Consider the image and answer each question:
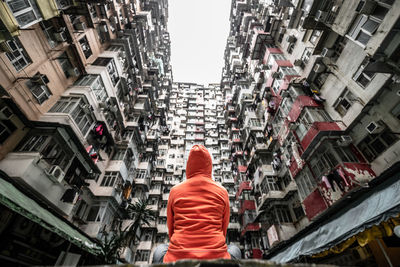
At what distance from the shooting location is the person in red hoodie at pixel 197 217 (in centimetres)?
230

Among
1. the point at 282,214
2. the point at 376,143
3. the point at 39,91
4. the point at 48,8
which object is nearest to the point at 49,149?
the point at 39,91

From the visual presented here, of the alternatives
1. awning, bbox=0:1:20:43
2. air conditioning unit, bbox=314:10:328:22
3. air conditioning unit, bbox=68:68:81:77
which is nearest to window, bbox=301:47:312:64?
air conditioning unit, bbox=314:10:328:22

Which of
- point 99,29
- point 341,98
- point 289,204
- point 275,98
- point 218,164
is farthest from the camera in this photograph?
point 218,164

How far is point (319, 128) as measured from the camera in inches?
438

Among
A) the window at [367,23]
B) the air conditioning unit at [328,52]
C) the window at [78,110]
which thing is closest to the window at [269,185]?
the air conditioning unit at [328,52]

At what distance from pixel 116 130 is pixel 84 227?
36.0 ft

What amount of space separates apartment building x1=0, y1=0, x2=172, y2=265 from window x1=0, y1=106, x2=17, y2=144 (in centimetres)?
5

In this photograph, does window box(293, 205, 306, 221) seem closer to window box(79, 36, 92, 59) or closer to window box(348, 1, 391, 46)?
Result: window box(348, 1, 391, 46)

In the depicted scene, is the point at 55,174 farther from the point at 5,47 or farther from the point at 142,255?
the point at 142,255

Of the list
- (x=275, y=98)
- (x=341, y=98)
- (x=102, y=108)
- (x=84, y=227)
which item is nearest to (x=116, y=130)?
(x=102, y=108)

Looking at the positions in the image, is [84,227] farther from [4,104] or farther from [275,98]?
[275,98]

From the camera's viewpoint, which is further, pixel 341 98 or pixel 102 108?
pixel 102 108

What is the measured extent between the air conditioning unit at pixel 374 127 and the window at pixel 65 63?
2240 cm

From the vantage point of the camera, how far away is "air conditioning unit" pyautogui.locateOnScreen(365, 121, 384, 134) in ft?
29.0
